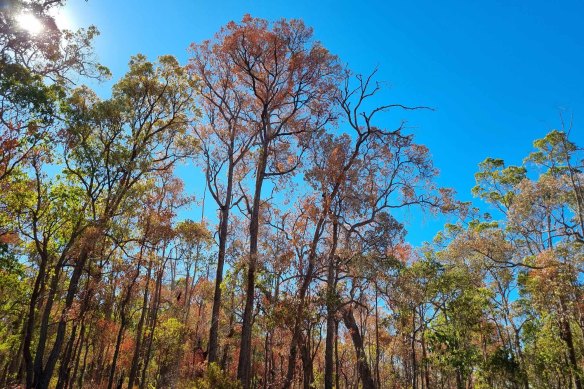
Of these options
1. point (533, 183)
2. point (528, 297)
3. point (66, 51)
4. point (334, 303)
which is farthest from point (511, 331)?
point (66, 51)

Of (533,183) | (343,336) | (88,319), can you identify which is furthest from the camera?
(343,336)

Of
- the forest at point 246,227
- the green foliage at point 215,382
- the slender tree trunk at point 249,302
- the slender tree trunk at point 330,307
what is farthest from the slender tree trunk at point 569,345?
the green foliage at point 215,382

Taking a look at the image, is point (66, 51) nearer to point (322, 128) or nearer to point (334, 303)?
point (322, 128)

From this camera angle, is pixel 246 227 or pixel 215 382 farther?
pixel 246 227

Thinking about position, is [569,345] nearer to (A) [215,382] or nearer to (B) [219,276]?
(B) [219,276]

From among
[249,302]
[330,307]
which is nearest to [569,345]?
[330,307]

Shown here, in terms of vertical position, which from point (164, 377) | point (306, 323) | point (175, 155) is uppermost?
point (175, 155)

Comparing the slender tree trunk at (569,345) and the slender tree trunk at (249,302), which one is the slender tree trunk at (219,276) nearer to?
the slender tree trunk at (249,302)

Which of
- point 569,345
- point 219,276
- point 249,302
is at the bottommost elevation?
point 569,345

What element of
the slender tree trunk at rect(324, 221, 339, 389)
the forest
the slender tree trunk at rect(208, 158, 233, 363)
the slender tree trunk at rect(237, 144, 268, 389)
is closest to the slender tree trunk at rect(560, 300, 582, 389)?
the forest

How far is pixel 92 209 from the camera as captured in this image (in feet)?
38.4

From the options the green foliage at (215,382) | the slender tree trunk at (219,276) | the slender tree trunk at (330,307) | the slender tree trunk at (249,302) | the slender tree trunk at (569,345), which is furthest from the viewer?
the slender tree trunk at (569,345)

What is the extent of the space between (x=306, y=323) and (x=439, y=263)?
1023cm

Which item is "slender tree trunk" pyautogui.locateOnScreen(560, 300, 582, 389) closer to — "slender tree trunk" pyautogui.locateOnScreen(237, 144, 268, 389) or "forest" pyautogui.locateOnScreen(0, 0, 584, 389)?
"forest" pyautogui.locateOnScreen(0, 0, 584, 389)
